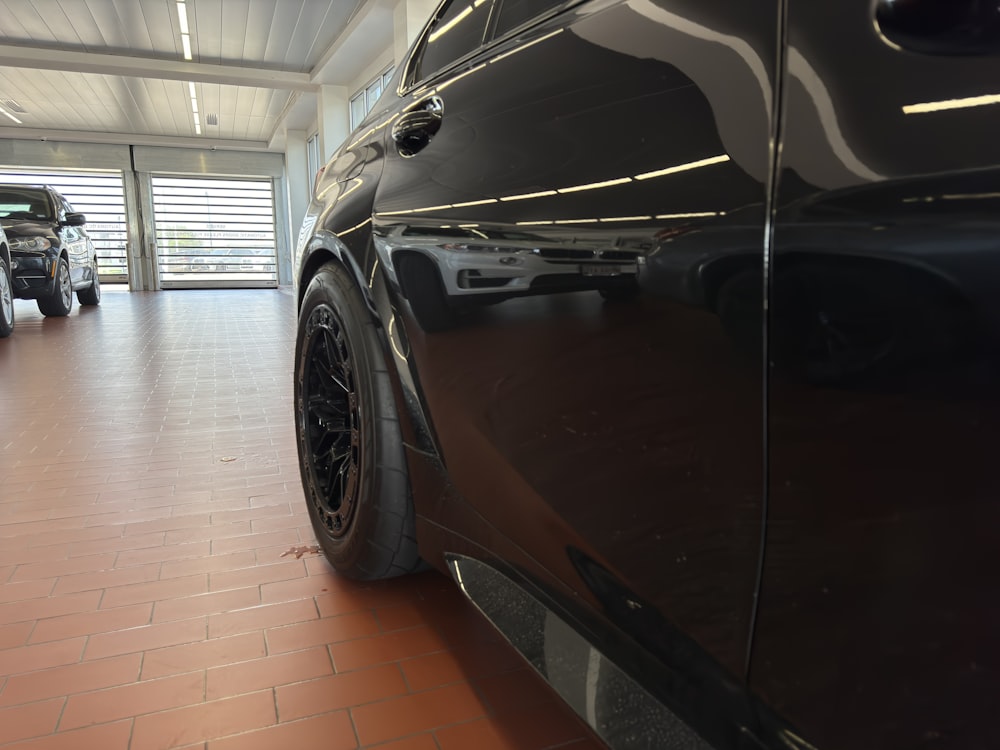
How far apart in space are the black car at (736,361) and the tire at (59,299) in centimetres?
958

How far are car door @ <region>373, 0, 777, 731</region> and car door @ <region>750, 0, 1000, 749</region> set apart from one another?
43 mm

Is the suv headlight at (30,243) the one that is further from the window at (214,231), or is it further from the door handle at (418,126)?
the window at (214,231)

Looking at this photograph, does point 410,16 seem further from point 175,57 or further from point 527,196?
point 527,196

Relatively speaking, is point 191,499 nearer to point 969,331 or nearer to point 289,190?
point 969,331

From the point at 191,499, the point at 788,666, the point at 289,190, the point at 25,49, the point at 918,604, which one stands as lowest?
the point at 191,499

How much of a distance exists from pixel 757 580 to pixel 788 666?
80 millimetres

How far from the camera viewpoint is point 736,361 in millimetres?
666

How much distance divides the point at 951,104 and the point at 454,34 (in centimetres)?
129

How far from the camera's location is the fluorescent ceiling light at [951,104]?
512mm

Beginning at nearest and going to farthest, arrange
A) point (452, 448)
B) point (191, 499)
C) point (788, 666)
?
point (788, 666) < point (452, 448) < point (191, 499)

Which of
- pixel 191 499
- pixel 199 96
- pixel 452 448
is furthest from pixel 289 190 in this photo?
pixel 452 448

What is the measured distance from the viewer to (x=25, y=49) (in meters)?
10.7

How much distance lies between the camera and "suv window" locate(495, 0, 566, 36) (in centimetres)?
123

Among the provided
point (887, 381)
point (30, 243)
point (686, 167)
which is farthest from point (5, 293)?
point (887, 381)
